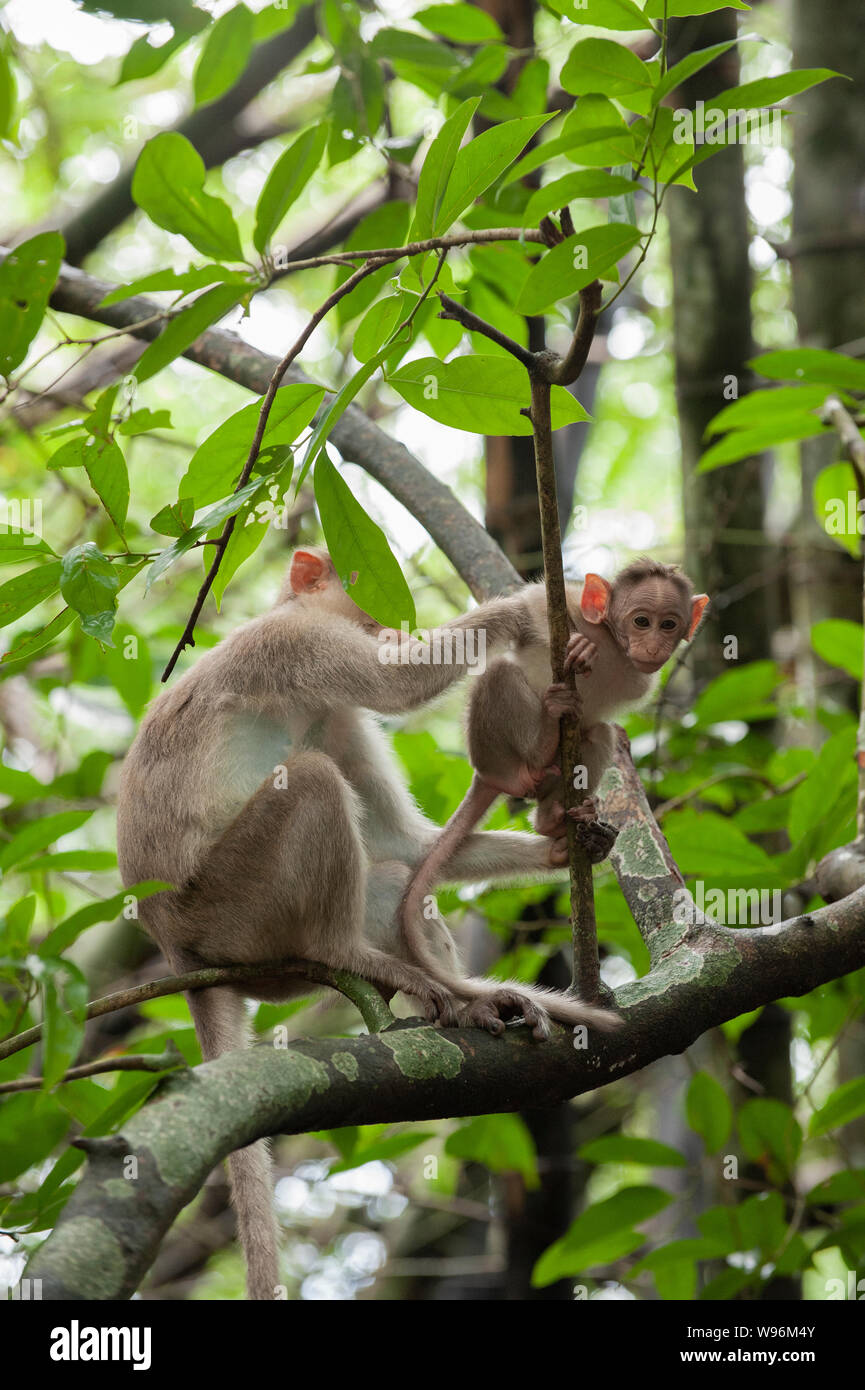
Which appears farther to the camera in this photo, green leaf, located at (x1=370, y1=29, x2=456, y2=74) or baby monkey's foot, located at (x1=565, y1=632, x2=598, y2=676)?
green leaf, located at (x1=370, y1=29, x2=456, y2=74)

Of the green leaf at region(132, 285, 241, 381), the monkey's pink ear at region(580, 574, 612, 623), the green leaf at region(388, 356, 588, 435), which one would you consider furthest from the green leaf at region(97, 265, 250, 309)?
the monkey's pink ear at region(580, 574, 612, 623)

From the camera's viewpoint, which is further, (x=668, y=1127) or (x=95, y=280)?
(x=668, y=1127)

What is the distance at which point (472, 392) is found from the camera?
7.36 ft

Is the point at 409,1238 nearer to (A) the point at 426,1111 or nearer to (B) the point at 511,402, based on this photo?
(A) the point at 426,1111

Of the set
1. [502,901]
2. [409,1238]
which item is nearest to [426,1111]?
[502,901]

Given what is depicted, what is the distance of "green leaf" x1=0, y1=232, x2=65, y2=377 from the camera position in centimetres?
212

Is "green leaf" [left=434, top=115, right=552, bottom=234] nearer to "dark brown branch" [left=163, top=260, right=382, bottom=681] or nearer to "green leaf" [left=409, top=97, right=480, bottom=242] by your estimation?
"green leaf" [left=409, top=97, right=480, bottom=242]

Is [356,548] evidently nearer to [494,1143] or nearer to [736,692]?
[736,692]

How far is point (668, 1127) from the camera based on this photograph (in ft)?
24.5

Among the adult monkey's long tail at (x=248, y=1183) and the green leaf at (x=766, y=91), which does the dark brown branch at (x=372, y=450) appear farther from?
the green leaf at (x=766, y=91)

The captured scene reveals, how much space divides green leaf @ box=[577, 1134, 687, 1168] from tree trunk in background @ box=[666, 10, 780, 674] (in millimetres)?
2356

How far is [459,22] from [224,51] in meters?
0.79

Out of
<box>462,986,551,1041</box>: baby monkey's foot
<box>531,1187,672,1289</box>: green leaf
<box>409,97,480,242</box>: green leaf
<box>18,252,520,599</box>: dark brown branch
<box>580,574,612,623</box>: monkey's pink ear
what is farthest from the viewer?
<box>18,252,520,599</box>: dark brown branch
